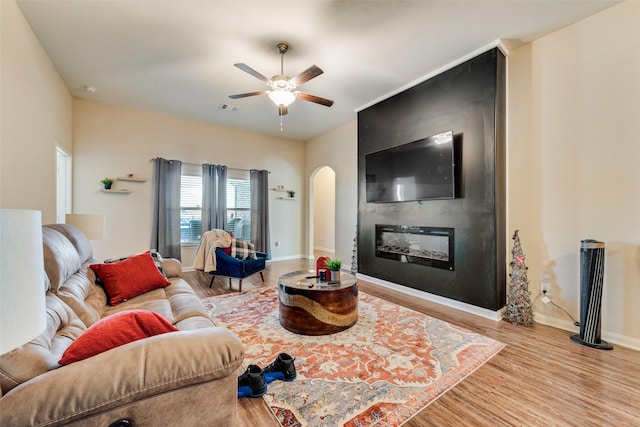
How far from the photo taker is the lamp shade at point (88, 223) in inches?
123

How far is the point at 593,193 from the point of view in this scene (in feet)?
8.65

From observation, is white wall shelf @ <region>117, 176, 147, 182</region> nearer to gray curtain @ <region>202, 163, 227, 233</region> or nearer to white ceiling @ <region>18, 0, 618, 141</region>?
gray curtain @ <region>202, 163, 227, 233</region>

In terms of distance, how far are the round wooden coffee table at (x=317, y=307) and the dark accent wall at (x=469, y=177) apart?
149cm

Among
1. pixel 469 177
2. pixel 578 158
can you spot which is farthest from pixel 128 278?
pixel 578 158

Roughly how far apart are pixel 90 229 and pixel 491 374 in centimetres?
425

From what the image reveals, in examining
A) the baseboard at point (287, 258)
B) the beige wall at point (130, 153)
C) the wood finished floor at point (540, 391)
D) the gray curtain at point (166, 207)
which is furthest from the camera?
the baseboard at point (287, 258)

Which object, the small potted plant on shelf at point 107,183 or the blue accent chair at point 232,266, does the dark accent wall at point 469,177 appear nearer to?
the blue accent chair at point 232,266

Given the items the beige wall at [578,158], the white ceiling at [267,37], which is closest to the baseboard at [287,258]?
the white ceiling at [267,37]

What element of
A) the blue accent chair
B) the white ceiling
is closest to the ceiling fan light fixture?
the white ceiling

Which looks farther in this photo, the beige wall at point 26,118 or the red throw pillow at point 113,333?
the beige wall at point 26,118

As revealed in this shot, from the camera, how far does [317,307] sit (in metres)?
2.54

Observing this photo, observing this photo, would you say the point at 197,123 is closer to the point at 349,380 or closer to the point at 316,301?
the point at 316,301

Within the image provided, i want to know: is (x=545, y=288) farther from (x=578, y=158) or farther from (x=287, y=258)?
(x=287, y=258)

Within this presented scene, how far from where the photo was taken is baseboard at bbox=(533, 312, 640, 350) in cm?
241
